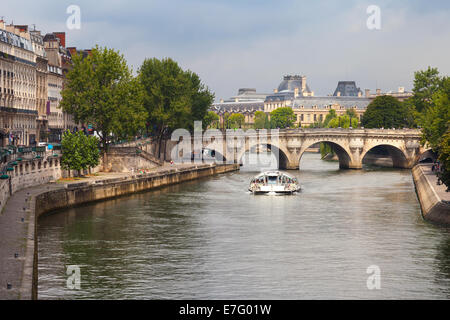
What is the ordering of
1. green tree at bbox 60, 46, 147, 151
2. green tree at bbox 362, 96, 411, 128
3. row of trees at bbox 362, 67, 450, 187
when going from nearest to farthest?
1. green tree at bbox 60, 46, 147, 151
2. row of trees at bbox 362, 67, 450, 187
3. green tree at bbox 362, 96, 411, 128

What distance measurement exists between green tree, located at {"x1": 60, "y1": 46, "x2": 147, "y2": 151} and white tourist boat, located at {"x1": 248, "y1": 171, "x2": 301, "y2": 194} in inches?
675

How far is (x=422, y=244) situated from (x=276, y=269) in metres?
11.7

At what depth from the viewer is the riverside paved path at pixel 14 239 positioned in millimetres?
32697

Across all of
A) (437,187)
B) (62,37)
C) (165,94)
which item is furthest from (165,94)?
(437,187)

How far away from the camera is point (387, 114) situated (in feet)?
502

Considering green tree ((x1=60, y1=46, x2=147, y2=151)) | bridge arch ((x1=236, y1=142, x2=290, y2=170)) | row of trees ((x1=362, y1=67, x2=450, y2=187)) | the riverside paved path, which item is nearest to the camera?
the riverside paved path

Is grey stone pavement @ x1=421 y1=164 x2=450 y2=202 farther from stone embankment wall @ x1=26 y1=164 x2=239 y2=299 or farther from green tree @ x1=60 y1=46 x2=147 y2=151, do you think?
green tree @ x1=60 y1=46 x2=147 y2=151

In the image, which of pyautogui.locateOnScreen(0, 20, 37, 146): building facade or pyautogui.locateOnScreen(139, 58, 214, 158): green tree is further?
pyautogui.locateOnScreen(139, 58, 214, 158): green tree

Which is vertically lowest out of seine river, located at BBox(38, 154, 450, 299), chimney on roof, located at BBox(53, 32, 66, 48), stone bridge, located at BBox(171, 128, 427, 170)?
seine river, located at BBox(38, 154, 450, 299)

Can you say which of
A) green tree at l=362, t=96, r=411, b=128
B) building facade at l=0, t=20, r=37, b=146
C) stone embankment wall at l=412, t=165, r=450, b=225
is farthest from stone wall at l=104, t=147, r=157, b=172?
green tree at l=362, t=96, r=411, b=128

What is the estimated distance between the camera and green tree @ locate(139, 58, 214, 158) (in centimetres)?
11412

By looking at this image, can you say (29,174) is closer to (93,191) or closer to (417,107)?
(93,191)

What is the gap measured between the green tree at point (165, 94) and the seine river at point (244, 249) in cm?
3629
